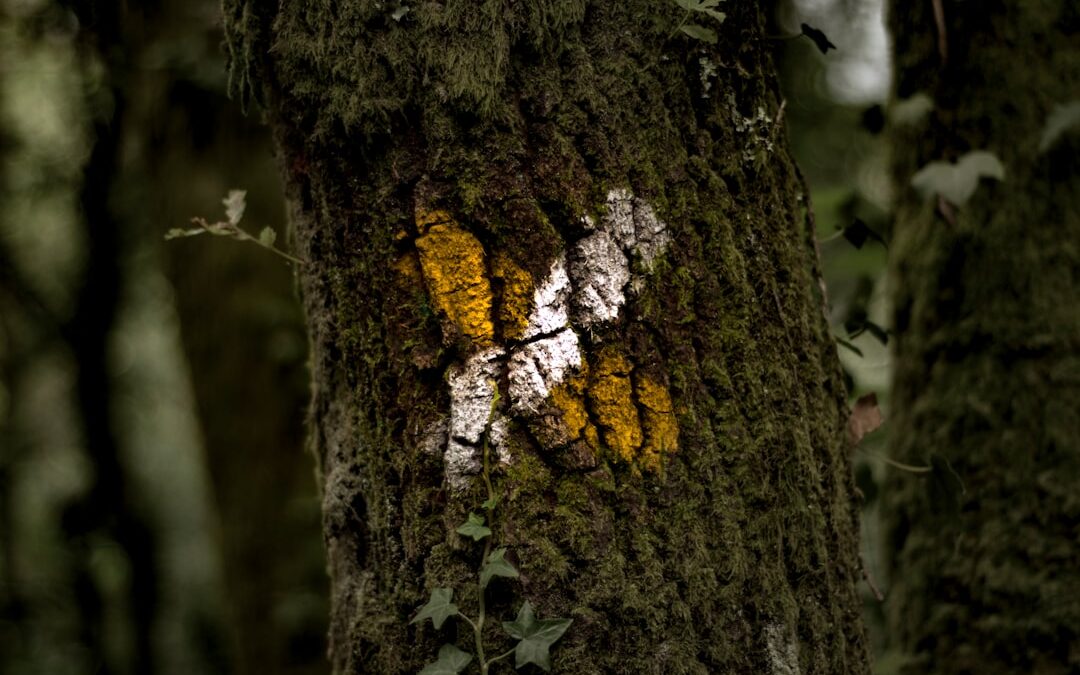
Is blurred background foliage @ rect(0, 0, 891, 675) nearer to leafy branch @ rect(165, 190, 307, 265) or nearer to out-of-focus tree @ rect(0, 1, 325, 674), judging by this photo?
out-of-focus tree @ rect(0, 1, 325, 674)

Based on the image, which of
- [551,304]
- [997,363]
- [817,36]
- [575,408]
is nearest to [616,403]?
[575,408]

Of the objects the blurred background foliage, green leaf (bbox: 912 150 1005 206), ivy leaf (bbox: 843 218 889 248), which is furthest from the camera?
the blurred background foliage

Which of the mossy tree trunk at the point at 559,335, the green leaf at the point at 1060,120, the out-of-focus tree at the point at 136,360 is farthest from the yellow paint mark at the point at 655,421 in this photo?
the out-of-focus tree at the point at 136,360

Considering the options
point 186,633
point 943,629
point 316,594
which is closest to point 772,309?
point 943,629

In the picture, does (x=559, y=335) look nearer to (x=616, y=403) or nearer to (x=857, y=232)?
(x=616, y=403)

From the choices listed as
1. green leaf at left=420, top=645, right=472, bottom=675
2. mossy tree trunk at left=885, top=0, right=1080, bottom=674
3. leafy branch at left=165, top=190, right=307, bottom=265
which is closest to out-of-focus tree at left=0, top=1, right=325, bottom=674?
leafy branch at left=165, top=190, right=307, bottom=265

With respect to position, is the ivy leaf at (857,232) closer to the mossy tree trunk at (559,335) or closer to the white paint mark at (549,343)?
the mossy tree trunk at (559,335)
